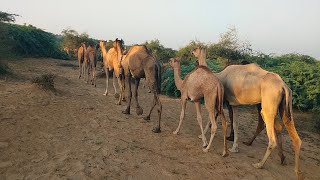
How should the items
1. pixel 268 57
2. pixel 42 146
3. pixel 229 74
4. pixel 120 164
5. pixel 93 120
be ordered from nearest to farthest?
pixel 120 164
pixel 42 146
pixel 229 74
pixel 93 120
pixel 268 57

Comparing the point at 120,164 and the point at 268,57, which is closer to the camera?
the point at 120,164

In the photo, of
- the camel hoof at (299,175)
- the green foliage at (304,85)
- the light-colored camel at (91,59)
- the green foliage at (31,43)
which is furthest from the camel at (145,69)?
the green foliage at (31,43)

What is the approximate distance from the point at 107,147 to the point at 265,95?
3494 millimetres

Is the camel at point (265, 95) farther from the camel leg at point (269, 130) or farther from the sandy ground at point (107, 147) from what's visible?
the sandy ground at point (107, 147)

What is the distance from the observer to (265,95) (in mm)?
6391

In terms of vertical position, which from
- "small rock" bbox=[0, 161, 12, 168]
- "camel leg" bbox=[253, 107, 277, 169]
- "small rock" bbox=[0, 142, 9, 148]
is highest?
"camel leg" bbox=[253, 107, 277, 169]

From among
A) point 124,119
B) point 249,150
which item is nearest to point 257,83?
point 249,150

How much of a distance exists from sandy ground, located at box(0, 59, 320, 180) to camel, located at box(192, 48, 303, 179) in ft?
2.07

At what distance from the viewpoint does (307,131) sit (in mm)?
10477

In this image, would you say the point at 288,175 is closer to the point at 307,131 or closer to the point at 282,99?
the point at 282,99

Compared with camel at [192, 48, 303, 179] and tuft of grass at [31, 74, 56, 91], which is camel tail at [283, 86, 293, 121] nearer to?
camel at [192, 48, 303, 179]

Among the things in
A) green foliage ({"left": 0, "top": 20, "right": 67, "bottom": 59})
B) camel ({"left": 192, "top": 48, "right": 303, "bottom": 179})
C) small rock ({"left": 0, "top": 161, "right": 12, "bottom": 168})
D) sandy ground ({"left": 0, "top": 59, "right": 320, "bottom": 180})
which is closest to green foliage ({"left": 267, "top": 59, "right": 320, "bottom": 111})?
sandy ground ({"left": 0, "top": 59, "right": 320, "bottom": 180})

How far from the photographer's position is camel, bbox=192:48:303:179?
20.4 feet

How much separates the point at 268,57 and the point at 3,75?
17.0m
